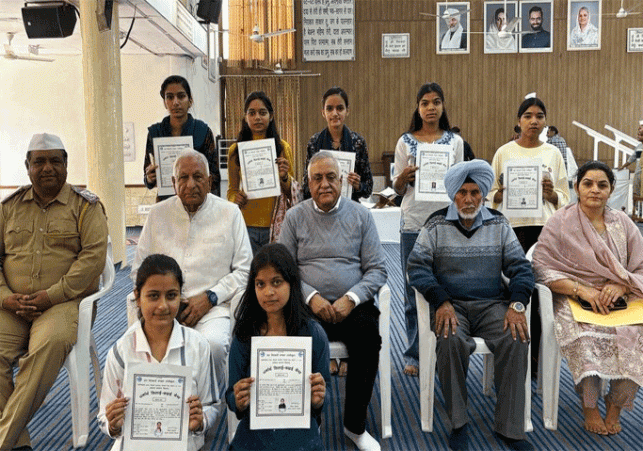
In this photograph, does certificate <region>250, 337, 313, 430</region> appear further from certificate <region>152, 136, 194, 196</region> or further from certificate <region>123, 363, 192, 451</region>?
certificate <region>152, 136, 194, 196</region>

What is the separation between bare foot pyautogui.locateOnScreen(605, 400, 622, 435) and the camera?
2916mm

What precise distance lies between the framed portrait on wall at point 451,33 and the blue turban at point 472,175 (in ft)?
38.7

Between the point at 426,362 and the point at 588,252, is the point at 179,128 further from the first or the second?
the point at 588,252

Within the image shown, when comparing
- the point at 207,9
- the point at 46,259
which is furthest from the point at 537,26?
the point at 46,259

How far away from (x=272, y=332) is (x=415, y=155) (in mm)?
1656

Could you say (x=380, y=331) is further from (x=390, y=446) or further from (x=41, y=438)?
(x=41, y=438)

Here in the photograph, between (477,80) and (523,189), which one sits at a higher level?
(477,80)

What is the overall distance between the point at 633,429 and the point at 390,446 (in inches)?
47.7

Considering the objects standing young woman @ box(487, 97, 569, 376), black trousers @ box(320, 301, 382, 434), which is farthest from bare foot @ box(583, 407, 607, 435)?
black trousers @ box(320, 301, 382, 434)

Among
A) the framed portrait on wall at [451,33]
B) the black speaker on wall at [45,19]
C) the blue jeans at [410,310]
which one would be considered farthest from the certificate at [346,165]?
the framed portrait on wall at [451,33]

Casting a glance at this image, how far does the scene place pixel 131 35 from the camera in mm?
9125

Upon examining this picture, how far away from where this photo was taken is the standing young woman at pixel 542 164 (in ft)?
11.8

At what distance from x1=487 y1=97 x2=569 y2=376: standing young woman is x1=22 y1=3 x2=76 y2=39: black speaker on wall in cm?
557

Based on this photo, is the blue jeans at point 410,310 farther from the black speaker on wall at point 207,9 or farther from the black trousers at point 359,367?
the black speaker on wall at point 207,9
